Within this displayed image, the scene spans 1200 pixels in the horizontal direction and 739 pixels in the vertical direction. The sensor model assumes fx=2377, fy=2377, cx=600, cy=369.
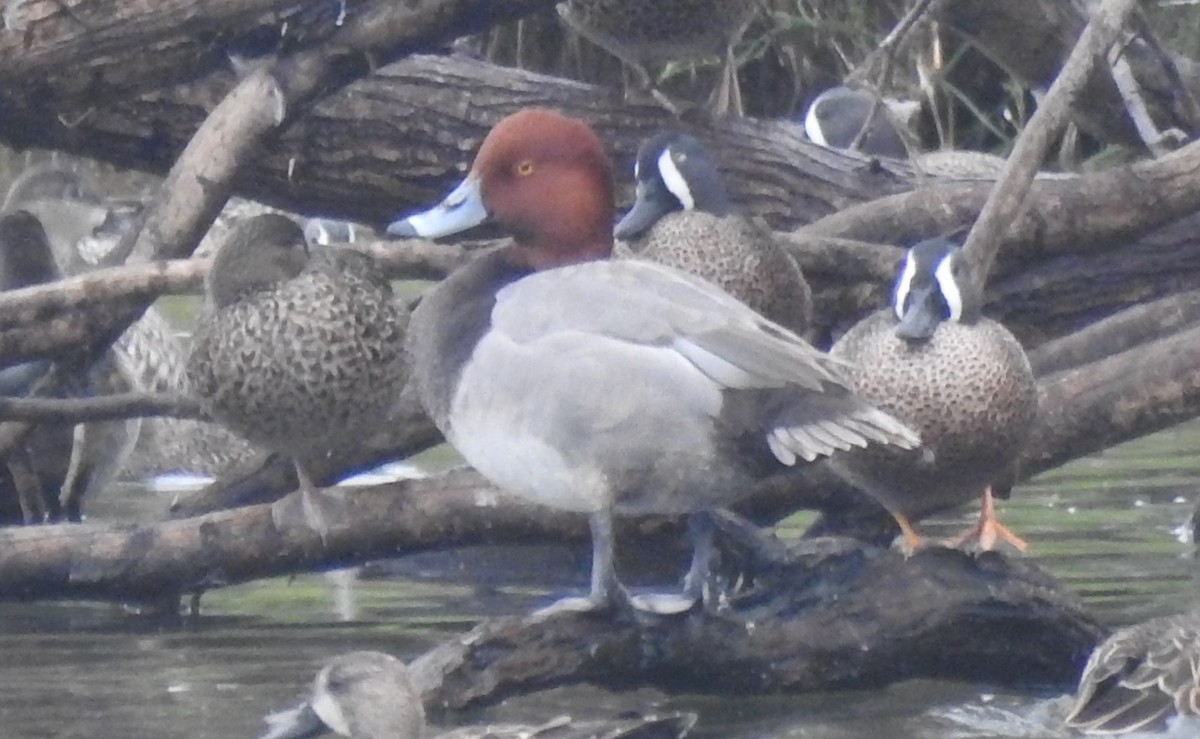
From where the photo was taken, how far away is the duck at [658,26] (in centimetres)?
626

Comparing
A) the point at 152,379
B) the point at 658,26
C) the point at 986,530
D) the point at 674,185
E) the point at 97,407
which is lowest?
the point at 986,530

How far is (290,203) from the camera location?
20.4ft

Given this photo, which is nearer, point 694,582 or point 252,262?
point 694,582

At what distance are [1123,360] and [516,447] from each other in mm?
1692

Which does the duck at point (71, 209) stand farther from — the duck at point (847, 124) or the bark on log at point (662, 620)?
the bark on log at point (662, 620)

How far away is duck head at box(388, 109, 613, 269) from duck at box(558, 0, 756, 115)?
1.45 metres

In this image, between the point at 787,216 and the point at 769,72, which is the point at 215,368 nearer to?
the point at 787,216

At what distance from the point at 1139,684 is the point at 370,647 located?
170 centimetres

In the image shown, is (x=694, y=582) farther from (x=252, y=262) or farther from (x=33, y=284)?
(x=33, y=284)

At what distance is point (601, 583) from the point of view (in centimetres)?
441

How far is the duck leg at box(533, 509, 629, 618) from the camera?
4.39 metres

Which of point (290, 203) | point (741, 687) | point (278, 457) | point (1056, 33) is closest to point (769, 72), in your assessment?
point (1056, 33)

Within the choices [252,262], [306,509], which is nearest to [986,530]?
[306,509]

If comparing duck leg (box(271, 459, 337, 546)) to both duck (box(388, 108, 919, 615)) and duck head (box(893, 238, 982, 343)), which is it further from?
duck head (box(893, 238, 982, 343))
